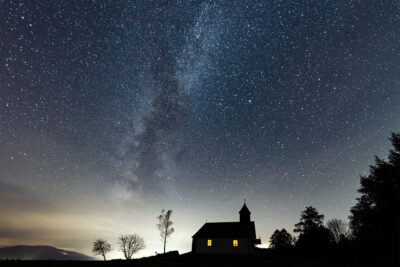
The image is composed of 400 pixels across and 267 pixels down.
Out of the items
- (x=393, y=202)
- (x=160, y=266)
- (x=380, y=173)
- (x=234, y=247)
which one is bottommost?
(x=160, y=266)

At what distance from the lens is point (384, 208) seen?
2302 cm

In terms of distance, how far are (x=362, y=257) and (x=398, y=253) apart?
3154 millimetres

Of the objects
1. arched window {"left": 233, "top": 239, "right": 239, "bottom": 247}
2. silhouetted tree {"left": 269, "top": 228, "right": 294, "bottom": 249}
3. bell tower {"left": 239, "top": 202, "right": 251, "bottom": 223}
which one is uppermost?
bell tower {"left": 239, "top": 202, "right": 251, "bottom": 223}

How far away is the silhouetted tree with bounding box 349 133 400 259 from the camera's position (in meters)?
21.6

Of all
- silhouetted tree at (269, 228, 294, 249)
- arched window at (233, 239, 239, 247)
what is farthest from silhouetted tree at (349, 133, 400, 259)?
silhouetted tree at (269, 228, 294, 249)

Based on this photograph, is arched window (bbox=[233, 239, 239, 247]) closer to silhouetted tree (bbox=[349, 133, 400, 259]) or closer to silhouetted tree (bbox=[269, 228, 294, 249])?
silhouetted tree (bbox=[349, 133, 400, 259])

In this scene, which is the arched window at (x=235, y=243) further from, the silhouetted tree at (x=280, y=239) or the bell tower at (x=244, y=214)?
the silhouetted tree at (x=280, y=239)

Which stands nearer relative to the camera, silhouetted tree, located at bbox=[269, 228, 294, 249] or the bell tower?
the bell tower

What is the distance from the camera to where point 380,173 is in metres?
25.1

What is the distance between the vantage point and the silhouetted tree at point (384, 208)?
21.6 m

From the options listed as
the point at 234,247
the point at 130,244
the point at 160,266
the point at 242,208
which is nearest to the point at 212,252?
the point at 234,247

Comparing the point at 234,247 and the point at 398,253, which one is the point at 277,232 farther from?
the point at 398,253

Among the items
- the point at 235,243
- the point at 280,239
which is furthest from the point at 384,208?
the point at 280,239

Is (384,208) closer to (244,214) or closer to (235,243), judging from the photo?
(235,243)
